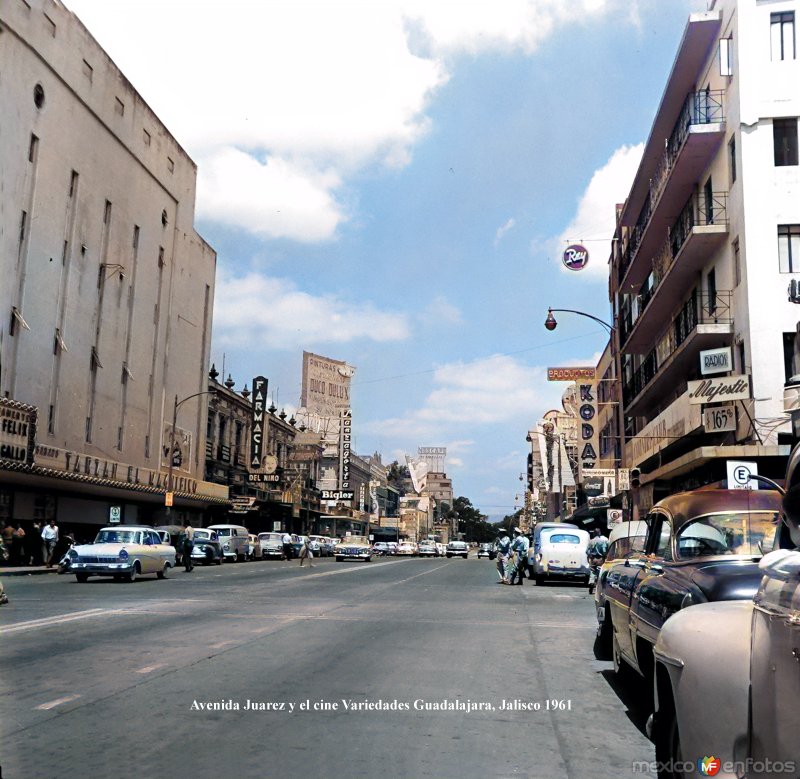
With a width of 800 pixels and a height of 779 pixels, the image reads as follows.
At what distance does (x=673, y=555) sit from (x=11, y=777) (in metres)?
5.05

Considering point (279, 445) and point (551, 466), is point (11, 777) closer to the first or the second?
point (279, 445)

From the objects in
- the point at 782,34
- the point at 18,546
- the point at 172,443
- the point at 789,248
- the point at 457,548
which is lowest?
the point at 457,548

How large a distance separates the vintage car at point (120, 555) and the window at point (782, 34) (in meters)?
24.5

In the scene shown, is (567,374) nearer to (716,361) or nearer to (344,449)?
(716,361)

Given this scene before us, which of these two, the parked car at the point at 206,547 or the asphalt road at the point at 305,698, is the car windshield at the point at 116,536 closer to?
the asphalt road at the point at 305,698

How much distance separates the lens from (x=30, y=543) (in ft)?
111

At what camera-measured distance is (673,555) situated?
713 cm

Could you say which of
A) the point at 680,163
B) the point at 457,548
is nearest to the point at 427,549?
the point at 457,548

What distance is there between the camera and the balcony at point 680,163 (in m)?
28.4

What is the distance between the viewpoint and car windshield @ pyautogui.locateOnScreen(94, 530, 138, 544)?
25547 millimetres

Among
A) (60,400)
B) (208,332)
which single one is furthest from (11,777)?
(208,332)

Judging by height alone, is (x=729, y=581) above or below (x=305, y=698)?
above

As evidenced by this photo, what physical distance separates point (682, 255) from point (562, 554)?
10941 mm

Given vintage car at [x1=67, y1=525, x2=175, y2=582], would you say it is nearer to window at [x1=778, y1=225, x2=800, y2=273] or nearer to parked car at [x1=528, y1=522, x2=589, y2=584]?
parked car at [x1=528, y1=522, x2=589, y2=584]
